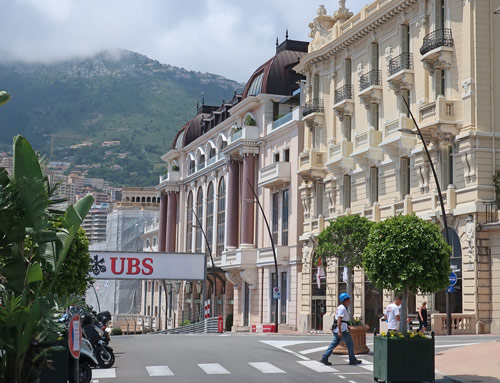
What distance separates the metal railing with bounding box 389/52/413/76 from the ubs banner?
21.7 meters

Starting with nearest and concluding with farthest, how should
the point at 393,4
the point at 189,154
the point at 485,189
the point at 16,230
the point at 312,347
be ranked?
the point at 16,230 → the point at 312,347 → the point at 485,189 → the point at 393,4 → the point at 189,154

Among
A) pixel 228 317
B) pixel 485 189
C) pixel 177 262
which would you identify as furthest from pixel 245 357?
pixel 228 317

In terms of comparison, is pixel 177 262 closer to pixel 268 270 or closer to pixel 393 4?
pixel 268 270

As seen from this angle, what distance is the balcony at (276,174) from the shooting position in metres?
57.2

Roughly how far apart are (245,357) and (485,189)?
16.8 meters

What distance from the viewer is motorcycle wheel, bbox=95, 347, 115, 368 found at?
2186 centimetres

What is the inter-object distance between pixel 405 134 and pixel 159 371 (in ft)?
76.5

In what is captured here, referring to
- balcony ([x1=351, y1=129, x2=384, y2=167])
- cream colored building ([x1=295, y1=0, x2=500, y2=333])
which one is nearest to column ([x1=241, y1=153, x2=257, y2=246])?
cream colored building ([x1=295, y1=0, x2=500, y2=333])

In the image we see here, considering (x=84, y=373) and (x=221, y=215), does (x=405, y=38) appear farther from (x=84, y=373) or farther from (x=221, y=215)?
(x=221, y=215)

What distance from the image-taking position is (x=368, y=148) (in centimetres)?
4416

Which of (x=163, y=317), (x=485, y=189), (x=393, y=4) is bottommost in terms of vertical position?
(x=163, y=317)

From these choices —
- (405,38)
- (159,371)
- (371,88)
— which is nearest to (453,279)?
(371,88)

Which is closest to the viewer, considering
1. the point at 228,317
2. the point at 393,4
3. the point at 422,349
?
the point at 422,349

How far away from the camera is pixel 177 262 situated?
191ft
